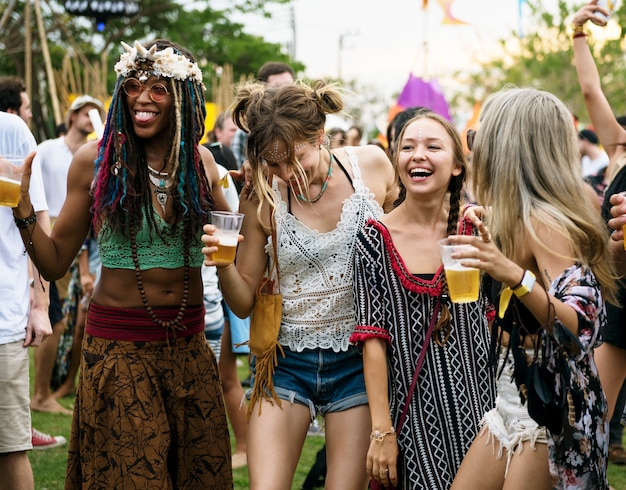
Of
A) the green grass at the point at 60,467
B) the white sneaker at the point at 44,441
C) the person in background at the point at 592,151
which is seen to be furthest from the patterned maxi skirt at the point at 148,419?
the person in background at the point at 592,151

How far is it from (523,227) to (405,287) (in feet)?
2.10

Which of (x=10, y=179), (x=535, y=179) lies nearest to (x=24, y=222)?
(x=10, y=179)

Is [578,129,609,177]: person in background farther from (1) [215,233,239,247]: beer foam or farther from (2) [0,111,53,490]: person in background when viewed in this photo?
(1) [215,233,239,247]: beer foam

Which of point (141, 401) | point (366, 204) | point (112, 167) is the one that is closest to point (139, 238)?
point (112, 167)

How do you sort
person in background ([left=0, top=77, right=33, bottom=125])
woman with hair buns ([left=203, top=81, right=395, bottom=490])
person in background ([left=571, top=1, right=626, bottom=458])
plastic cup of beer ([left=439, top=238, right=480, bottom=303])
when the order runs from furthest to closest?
person in background ([left=0, top=77, right=33, bottom=125]) → person in background ([left=571, top=1, right=626, bottom=458]) → woman with hair buns ([left=203, top=81, right=395, bottom=490]) → plastic cup of beer ([left=439, top=238, right=480, bottom=303])

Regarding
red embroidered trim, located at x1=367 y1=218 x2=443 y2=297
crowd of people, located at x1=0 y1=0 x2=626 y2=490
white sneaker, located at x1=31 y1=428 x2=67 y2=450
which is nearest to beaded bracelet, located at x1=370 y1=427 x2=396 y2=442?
crowd of people, located at x1=0 y1=0 x2=626 y2=490

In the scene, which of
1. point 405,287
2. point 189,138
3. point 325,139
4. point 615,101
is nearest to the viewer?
point 405,287

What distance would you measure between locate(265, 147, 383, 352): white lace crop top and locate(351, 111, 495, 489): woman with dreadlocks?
226 millimetres

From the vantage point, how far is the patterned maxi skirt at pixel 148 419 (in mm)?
3592

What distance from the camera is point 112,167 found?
3.70 m

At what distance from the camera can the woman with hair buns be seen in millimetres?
3766

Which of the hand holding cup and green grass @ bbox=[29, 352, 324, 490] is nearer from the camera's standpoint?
the hand holding cup

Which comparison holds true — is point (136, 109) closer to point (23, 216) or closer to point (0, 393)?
point (23, 216)

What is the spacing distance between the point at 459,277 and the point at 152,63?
1626 mm
